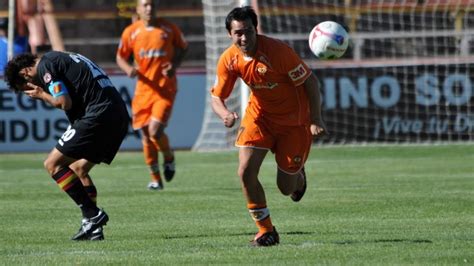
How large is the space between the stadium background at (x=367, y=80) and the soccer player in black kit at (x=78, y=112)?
1126cm

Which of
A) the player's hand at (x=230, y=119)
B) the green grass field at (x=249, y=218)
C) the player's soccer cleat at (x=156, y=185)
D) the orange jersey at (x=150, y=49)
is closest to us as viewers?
the green grass field at (x=249, y=218)

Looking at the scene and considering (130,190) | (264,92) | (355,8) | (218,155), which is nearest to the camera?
(264,92)

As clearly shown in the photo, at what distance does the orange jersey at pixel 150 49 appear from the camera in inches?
634

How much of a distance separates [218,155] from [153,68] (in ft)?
15.8

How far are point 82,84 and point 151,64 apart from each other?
6054 mm

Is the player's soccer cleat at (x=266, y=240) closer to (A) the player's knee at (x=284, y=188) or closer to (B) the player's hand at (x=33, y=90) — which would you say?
(A) the player's knee at (x=284, y=188)

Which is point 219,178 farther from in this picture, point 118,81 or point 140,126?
point 118,81

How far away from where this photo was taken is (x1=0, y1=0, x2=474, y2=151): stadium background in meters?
21.2

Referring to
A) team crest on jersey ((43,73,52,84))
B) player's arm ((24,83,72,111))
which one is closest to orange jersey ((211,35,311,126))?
player's arm ((24,83,72,111))

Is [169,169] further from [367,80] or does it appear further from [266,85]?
[367,80]

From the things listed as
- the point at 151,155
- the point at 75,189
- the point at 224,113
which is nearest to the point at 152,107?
the point at 151,155

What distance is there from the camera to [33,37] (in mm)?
23922

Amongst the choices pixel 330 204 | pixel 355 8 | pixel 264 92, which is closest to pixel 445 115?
pixel 355 8

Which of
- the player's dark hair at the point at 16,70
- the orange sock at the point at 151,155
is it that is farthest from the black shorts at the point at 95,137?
the orange sock at the point at 151,155
